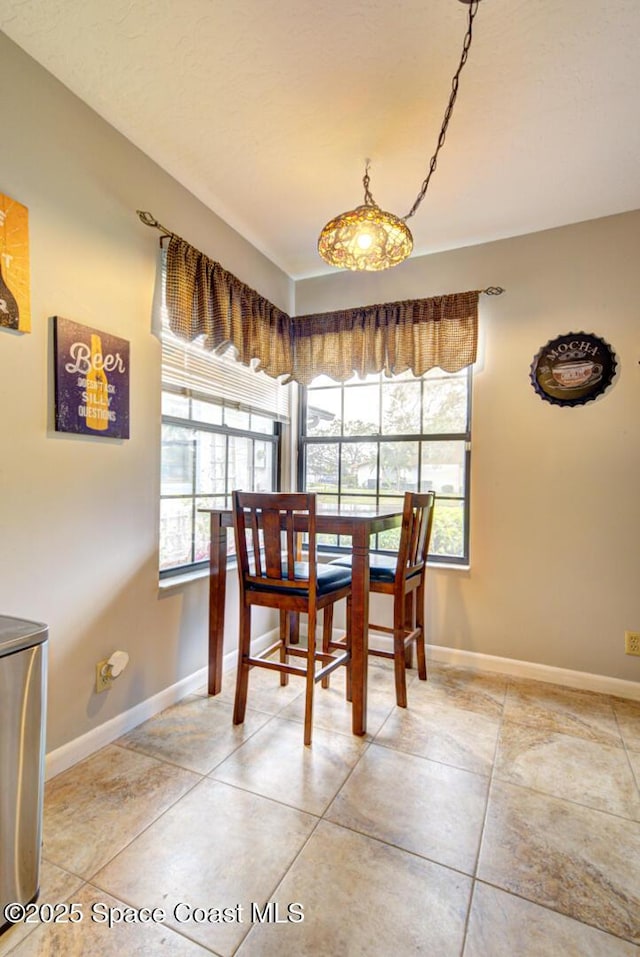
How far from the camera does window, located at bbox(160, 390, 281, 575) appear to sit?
7.17 ft

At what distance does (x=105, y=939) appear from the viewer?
1047mm

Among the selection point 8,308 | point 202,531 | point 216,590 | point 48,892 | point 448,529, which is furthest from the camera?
point 448,529

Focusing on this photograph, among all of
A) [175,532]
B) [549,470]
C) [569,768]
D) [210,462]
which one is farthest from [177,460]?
[569,768]

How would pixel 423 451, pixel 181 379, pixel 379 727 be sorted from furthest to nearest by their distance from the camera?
1. pixel 423 451
2. pixel 181 379
3. pixel 379 727

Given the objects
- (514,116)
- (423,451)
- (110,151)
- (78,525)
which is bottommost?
(78,525)

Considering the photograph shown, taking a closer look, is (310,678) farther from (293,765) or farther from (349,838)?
(349,838)

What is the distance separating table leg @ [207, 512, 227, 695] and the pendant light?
133cm

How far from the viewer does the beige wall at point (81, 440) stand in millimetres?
1487

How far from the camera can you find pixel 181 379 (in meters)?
2.21

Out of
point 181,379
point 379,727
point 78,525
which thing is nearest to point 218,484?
point 181,379

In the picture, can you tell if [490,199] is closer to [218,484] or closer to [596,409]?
[596,409]

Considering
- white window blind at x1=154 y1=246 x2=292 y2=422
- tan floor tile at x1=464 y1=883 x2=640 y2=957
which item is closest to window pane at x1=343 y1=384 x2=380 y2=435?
white window blind at x1=154 y1=246 x2=292 y2=422

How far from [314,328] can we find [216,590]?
1.82m

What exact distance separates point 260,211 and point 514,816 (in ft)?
9.53
